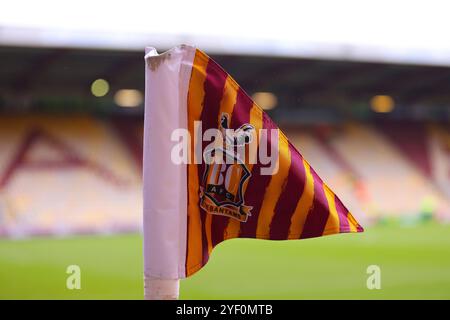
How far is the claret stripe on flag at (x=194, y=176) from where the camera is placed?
3365mm

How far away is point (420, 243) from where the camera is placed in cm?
2006

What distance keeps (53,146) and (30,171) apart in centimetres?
124

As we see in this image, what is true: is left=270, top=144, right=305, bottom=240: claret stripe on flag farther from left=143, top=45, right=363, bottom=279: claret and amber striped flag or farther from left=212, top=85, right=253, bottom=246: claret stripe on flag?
left=212, top=85, right=253, bottom=246: claret stripe on flag

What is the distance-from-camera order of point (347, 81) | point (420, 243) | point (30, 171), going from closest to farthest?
point (420, 243)
point (30, 171)
point (347, 81)

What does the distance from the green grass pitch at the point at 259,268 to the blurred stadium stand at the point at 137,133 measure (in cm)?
368

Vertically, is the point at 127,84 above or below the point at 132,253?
above

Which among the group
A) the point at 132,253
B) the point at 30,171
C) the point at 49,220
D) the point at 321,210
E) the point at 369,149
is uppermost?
the point at 369,149

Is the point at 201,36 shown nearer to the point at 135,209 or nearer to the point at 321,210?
the point at 135,209

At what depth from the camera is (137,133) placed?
29.0 meters

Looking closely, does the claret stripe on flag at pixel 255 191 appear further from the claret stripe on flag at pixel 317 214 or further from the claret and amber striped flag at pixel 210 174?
the claret stripe on flag at pixel 317 214

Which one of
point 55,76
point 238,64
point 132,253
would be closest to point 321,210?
point 132,253

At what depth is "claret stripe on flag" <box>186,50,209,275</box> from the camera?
3.37m

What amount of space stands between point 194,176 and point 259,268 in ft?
39.3

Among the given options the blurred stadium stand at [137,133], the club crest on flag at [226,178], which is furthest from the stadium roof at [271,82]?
the club crest on flag at [226,178]
